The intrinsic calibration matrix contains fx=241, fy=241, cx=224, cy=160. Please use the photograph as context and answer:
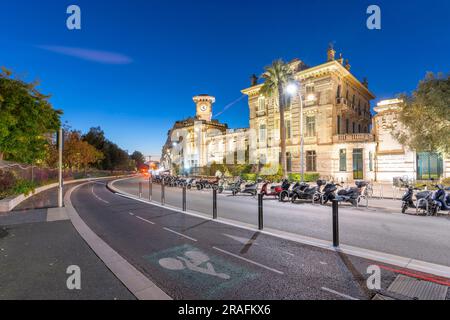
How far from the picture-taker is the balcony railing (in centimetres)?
2823

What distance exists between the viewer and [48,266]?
4.69 metres

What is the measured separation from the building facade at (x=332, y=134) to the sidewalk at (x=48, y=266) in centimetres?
2076

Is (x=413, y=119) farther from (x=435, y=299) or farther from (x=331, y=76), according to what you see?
(x=435, y=299)

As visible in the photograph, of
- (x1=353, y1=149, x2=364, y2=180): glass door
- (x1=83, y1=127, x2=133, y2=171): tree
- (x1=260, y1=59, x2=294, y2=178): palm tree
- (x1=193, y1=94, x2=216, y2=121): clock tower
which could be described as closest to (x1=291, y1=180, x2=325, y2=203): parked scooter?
(x1=260, y1=59, x2=294, y2=178): palm tree

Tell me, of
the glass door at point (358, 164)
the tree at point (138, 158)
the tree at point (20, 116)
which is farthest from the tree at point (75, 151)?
the tree at point (138, 158)

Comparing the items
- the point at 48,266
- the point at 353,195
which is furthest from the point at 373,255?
the point at 353,195

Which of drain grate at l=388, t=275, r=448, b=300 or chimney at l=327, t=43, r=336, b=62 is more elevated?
chimney at l=327, t=43, r=336, b=62

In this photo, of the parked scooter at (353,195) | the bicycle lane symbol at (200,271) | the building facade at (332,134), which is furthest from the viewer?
the building facade at (332,134)

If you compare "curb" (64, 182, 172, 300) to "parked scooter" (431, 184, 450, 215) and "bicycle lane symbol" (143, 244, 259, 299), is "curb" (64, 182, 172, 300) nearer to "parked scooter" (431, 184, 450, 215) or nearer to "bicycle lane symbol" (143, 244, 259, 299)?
"bicycle lane symbol" (143, 244, 259, 299)

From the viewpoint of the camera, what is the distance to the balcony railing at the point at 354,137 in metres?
28.2

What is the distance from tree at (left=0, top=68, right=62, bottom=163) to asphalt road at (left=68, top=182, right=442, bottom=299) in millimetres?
11896

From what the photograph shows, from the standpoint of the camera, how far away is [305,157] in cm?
3300

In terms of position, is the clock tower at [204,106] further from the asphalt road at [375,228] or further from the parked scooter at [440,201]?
the parked scooter at [440,201]
